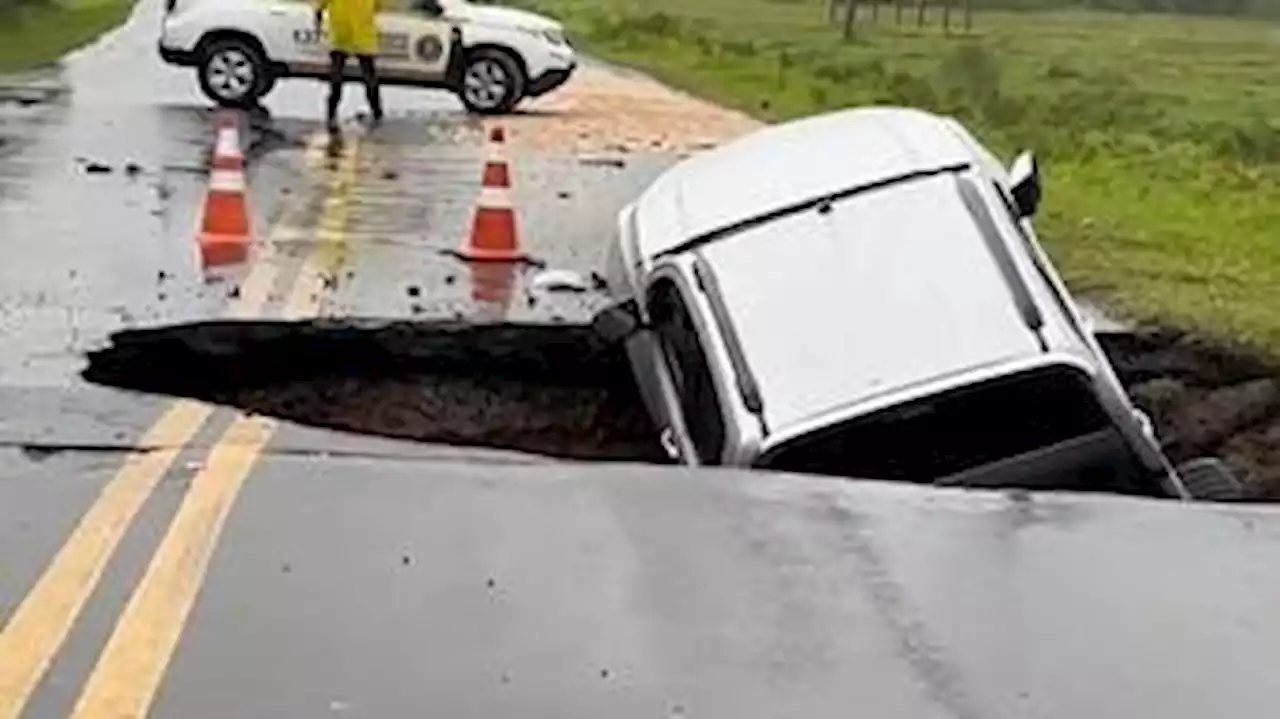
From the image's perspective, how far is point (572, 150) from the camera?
24484 mm

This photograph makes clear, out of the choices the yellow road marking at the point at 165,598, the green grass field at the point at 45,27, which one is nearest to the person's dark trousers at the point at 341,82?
the green grass field at the point at 45,27

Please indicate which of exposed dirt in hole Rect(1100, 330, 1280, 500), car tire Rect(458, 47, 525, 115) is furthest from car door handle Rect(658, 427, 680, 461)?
car tire Rect(458, 47, 525, 115)

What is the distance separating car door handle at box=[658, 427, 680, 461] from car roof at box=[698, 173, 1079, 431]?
517 millimetres

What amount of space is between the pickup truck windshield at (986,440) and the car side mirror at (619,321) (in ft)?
5.25

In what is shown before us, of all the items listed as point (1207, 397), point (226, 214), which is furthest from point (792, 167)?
point (226, 214)

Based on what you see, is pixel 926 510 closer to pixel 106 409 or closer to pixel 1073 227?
pixel 106 409

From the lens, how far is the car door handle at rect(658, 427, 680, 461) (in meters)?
9.01

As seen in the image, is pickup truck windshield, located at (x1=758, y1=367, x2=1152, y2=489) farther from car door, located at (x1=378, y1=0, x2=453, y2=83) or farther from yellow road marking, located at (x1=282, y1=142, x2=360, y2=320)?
car door, located at (x1=378, y1=0, x2=453, y2=83)

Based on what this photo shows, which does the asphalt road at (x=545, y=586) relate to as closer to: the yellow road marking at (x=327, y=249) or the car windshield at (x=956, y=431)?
the car windshield at (x=956, y=431)

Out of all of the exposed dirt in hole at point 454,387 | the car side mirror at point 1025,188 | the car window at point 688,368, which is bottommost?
the exposed dirt in hole at point 454,387

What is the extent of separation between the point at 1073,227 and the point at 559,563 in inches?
516

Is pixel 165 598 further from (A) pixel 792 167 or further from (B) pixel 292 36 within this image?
(B) pixel 292 36

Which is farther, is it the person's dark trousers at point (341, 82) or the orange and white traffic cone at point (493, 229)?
the person's dark trousers at point (341, 82)

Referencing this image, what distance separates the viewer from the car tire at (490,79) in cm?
2930
